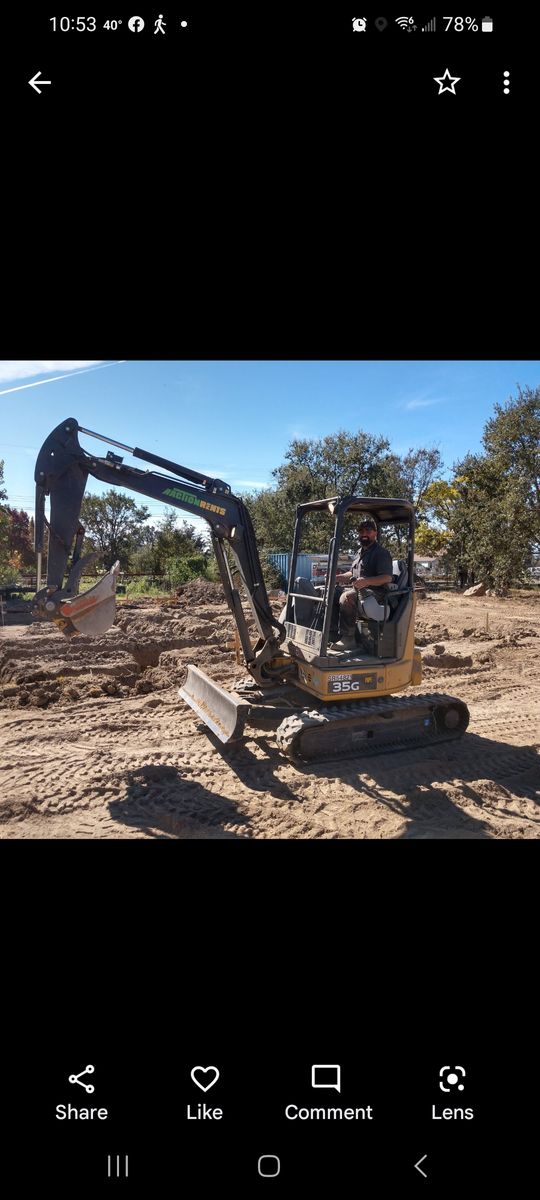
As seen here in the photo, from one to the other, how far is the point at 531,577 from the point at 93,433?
2397cm

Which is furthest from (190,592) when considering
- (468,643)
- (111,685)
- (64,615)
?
(64,615)

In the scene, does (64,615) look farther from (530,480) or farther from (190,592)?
(530,480)

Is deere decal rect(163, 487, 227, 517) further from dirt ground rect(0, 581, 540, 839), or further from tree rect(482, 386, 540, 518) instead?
tree rect(482, 386, 540, 518)

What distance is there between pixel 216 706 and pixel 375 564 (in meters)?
2.41

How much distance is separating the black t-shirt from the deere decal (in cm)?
164

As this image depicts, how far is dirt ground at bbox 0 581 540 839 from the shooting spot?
16.0 ft

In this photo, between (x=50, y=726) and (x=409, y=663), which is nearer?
(x=409, y=663)

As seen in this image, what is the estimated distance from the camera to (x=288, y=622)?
273 inches

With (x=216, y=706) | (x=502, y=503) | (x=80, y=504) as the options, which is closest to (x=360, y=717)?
(x=216, y=706)

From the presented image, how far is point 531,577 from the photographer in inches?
998

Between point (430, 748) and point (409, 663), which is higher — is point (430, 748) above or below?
below
